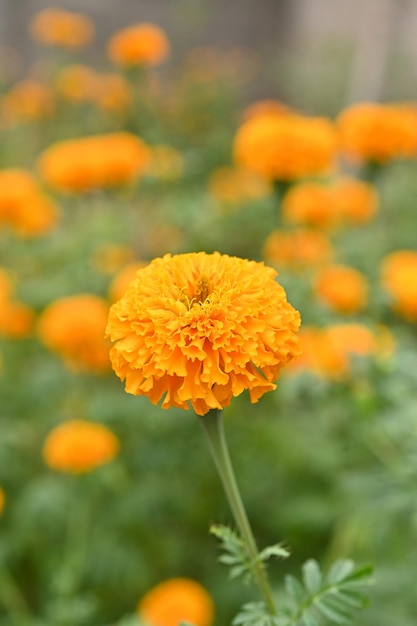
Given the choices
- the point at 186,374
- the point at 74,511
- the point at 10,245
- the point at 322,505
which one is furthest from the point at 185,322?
the point at 10,245

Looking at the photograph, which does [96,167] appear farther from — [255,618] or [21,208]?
[255,618]

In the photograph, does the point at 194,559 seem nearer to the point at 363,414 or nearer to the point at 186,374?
the point at 363,414

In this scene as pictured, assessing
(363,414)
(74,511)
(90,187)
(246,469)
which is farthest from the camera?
(90,187)

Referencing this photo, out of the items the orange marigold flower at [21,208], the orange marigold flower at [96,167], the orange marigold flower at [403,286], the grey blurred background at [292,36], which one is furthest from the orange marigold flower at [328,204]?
the grey blurred background at [292,36]

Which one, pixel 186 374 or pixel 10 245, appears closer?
pixel 186 374

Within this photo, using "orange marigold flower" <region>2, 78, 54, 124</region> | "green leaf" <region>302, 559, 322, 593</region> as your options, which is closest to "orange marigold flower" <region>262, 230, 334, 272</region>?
"green leaf" <region>302, 559, 322, 593</region>

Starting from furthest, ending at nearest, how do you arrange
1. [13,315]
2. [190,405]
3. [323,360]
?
[13,315] < [323,360] < [190,405]

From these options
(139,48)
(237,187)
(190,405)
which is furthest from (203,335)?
(237,187)
